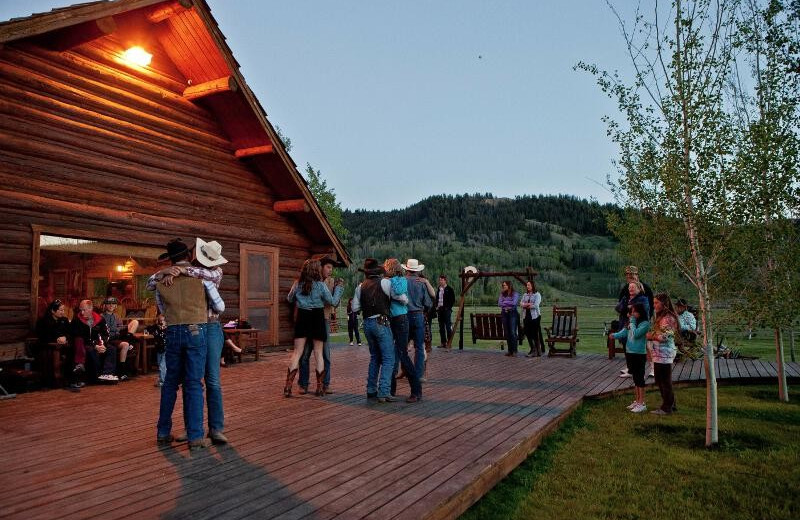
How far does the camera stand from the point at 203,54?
33.8 ft

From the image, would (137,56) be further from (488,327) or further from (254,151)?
(488,327)

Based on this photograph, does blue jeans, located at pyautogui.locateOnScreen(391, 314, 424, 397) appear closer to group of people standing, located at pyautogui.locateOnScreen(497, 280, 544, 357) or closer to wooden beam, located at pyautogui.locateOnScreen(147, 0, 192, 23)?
group of people standing, located at pyautogui.locateOnScreen(497, 280, 544, 357)

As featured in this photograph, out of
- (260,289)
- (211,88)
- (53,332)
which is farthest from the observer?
(260,289)

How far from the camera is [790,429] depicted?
637 centimetres

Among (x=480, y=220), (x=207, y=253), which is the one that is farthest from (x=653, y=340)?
(x=480, y=220)

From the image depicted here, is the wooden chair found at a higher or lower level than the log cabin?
lower

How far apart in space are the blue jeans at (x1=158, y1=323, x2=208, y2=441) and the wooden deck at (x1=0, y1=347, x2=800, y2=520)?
0.89ft

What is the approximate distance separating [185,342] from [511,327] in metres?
9.10

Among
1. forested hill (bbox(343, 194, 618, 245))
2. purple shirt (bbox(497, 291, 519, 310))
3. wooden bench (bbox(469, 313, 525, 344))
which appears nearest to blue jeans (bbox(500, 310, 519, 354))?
purple shirt (bbox(497, 291, 519, 310))

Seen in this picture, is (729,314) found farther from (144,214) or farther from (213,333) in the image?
(144,214)

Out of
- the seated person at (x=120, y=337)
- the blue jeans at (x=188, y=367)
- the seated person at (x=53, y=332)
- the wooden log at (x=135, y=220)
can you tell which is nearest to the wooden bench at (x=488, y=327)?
the wooden log at (x=135, y=220)

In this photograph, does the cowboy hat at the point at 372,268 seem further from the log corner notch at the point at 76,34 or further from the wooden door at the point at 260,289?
the log corner notch at the point at 76,34

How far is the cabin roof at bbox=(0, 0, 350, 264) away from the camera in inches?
315

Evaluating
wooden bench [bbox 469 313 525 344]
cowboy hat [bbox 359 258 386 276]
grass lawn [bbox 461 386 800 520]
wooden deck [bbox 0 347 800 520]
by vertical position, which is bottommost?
grass lawn [bbox 461 386 800 520]
